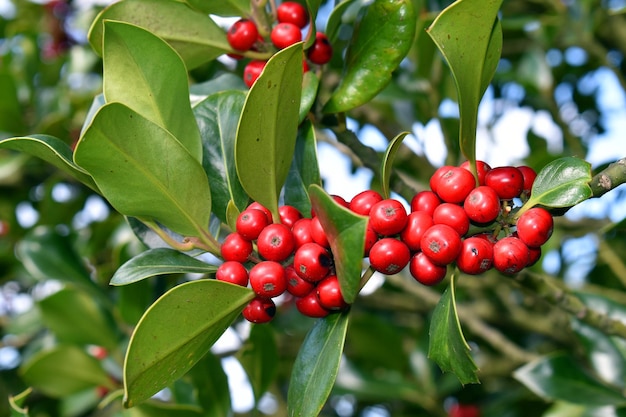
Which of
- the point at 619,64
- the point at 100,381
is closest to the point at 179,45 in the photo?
the point at 100,381

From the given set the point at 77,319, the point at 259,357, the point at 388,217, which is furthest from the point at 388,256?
the point at 77,319

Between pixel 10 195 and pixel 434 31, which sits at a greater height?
pixel 434 31

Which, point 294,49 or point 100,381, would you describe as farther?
point 100,381

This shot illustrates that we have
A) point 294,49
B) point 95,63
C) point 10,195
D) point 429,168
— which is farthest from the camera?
point 10,195

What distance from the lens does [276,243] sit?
42.8 inches

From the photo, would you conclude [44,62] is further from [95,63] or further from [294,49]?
[294,49]

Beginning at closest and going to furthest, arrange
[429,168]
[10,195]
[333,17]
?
1. [333,17]
2. [429,168]
3. [10,195]

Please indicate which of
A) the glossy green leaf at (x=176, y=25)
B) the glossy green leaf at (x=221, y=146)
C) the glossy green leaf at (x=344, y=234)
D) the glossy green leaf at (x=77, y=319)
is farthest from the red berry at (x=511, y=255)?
the glossy green leaf at (x=77, y=319)

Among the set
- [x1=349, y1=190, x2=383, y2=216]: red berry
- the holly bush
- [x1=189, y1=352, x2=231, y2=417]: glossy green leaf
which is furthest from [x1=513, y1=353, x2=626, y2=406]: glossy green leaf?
[x1=349, y1=190, x2=383, y2=216]: red berry

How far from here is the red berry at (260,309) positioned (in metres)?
1.13

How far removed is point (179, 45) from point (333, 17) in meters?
0.30

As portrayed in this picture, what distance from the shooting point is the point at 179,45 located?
138 centimetres

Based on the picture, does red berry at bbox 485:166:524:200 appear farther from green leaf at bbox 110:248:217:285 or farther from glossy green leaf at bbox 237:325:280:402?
glossy green leaf at bbox 237:325:280:402

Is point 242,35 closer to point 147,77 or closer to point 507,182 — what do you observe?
point 147,77
